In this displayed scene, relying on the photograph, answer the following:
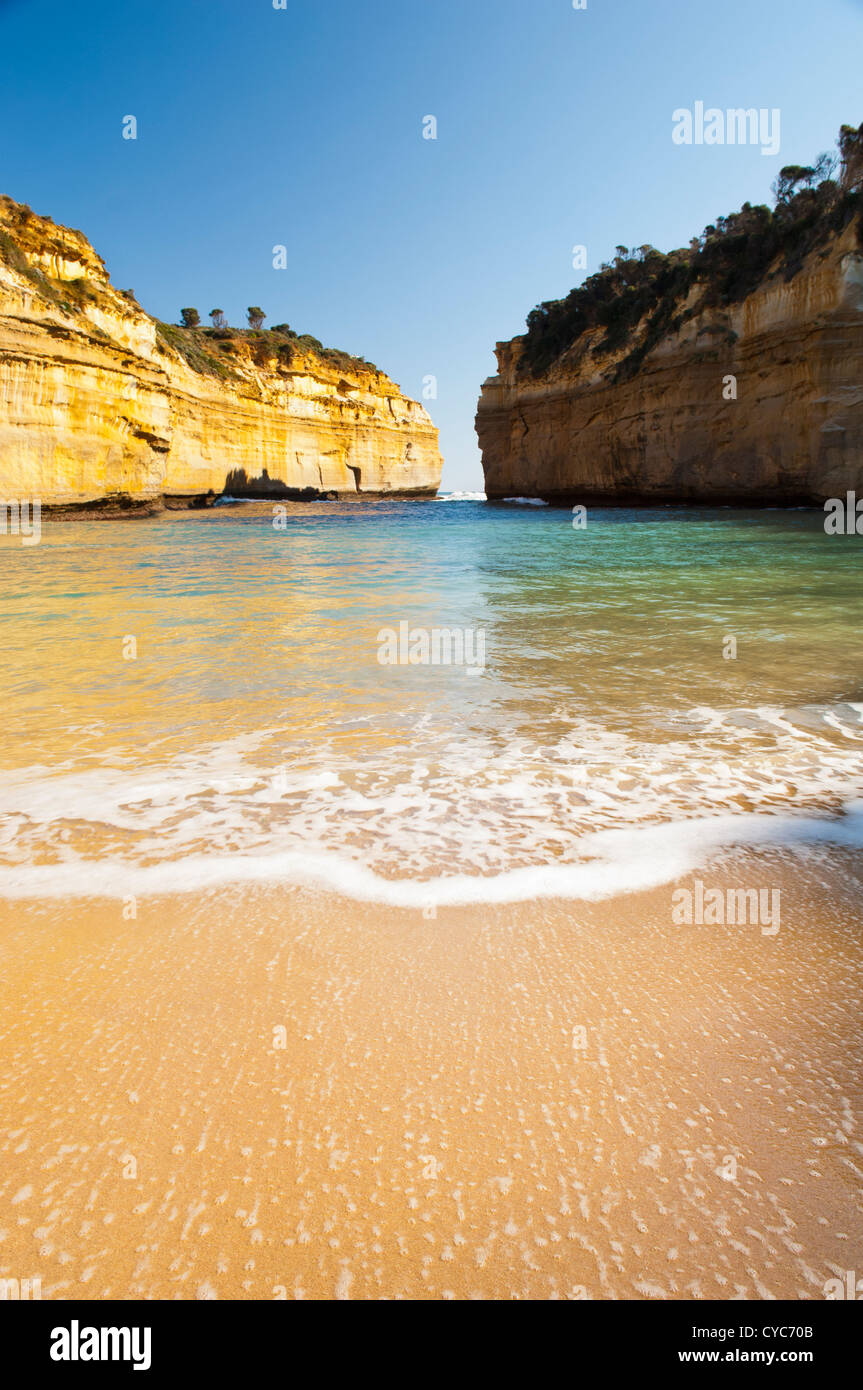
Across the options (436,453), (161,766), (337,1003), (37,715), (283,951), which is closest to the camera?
(337,1003)

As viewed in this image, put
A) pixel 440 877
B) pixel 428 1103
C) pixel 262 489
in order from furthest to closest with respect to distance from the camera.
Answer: pixel 262 489 < pixel 440 877 < pixel 428 1103

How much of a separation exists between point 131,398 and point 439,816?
3155 cm

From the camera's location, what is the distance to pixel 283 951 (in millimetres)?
1847

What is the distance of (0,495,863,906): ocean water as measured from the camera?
2361mm

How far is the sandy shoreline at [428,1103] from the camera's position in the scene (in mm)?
1094

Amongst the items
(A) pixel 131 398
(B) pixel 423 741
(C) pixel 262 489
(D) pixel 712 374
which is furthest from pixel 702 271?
(B) pixel 423 741

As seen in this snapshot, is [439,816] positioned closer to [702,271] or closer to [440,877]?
[440,877]

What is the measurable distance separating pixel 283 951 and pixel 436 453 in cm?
6718

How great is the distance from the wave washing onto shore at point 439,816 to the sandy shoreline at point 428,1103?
226mm

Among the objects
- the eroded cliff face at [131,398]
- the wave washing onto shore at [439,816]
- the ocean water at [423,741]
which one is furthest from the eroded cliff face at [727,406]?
the wave washing onto shore at [439,816]

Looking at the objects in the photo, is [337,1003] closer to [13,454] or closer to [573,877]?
[573,877]

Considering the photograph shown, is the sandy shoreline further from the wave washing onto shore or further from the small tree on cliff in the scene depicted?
the small tree on cliff

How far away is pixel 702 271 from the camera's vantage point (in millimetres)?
28906
